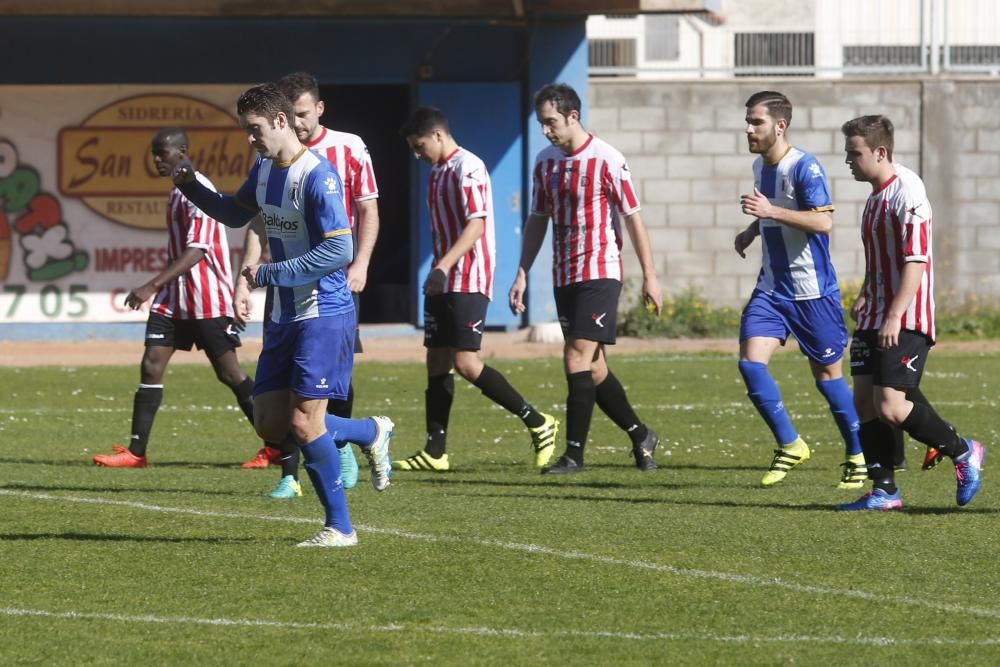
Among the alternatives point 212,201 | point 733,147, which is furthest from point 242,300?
point 733,147

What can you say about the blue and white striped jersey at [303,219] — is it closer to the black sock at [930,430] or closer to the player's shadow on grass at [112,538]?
the player's shadow on grass at [112,538]

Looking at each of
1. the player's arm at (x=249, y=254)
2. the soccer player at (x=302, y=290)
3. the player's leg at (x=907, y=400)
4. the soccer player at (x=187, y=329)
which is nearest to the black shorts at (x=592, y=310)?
the player's arm at (x=249, y=254)

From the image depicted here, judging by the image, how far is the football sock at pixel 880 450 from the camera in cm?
873

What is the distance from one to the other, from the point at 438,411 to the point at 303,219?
11.2 ft

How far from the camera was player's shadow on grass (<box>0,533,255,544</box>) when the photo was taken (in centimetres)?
783

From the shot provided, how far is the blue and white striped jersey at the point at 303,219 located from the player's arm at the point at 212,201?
0.16 m

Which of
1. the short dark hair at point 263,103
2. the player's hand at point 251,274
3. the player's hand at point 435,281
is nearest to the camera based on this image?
the short dark hair at point 263,103

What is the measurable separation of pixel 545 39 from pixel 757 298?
11949 millimetres

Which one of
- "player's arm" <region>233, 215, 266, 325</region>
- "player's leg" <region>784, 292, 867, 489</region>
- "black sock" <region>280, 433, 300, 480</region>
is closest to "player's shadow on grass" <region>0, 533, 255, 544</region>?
"black sock" <region>280, 433, 300, 480</region>

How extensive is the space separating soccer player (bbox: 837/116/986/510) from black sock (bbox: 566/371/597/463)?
205 cm

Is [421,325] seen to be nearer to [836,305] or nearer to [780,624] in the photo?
[836,305]

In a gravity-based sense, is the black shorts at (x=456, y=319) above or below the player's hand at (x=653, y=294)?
below

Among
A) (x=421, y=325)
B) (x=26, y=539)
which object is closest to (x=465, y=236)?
(x=26, y=539)

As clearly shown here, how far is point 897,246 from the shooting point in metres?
8.43
